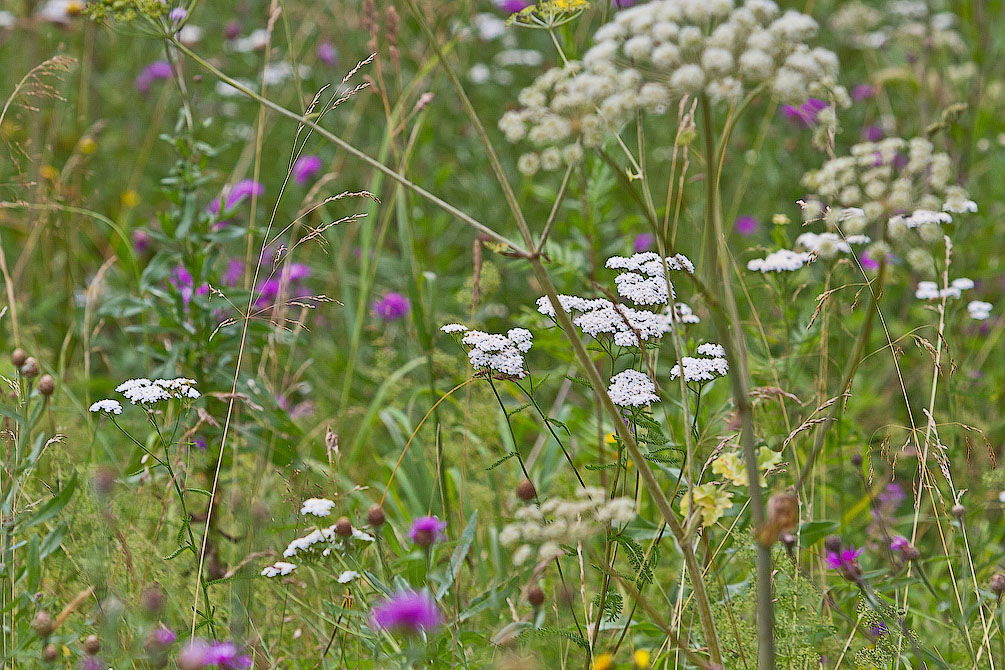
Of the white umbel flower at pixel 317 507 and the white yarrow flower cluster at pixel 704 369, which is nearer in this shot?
the white yarrow flower cluster at pixel 704 369

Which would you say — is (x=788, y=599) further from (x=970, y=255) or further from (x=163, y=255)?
(x=970, y=255)

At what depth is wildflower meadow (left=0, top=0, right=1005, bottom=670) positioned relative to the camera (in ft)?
3.79

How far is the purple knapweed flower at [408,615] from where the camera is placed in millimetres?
1246

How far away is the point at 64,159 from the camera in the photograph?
407cm

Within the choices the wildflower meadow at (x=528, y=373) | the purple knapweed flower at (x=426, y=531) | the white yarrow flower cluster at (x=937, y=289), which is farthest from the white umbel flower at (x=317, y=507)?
the white yarrow flower cluster at (x=937, y=289)

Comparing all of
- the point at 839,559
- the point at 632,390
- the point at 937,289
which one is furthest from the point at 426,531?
the point at 937,289

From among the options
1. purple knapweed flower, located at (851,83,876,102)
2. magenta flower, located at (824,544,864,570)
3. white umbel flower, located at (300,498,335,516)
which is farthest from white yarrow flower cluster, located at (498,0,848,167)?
purple knapweed flower, located at (851,83,876,102)

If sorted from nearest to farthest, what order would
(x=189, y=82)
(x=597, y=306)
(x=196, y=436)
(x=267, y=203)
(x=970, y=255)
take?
(x=597, y=306) → (x=196, y=436) → (x=970, y=255) → (x=267, y=203) → (x=189, y=82)

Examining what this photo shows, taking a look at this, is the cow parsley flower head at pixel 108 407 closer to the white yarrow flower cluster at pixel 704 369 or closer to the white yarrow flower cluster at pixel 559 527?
the white yarrow flower cluster at pixel 559 527

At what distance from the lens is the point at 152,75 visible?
4480mm

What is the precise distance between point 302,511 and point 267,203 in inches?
108

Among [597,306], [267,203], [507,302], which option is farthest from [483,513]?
[267,203]

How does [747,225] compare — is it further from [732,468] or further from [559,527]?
[559,527]

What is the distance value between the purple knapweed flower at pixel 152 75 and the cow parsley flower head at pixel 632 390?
3.69 m
